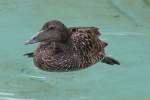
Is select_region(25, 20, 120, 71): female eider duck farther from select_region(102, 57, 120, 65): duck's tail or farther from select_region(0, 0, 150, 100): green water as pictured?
select_region(0, 0, 150, 100): green water

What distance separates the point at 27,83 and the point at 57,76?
438 millimetres

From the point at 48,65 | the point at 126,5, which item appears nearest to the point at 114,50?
the point at 48,65

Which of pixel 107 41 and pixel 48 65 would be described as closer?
pixel 48 65

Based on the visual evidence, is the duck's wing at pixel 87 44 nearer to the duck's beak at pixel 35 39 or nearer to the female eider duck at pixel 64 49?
the female eider duck at pixel 64 49

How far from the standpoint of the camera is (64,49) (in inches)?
391

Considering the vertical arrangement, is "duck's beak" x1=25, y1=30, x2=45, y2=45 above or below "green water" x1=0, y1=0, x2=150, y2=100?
above

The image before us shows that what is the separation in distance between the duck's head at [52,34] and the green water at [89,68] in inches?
14.6

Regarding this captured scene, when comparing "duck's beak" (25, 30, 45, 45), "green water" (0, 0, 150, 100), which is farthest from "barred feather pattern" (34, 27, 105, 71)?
"duck's beak" (25, 30, 45, 45)

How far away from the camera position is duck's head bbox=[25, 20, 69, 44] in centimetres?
975

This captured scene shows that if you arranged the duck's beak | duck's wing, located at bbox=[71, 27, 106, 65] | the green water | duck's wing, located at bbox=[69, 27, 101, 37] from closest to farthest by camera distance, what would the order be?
the green water → the duck's beak → duck's wing, located at bbox=[71, 27, 106, 65] → duck's wing, located at bbox=[69, 27, 101, 37]

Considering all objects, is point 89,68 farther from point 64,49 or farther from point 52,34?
point 52,34

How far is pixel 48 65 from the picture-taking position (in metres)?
9.80

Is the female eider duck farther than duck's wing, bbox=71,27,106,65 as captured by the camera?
No

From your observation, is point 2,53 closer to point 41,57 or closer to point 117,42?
point 41,57
